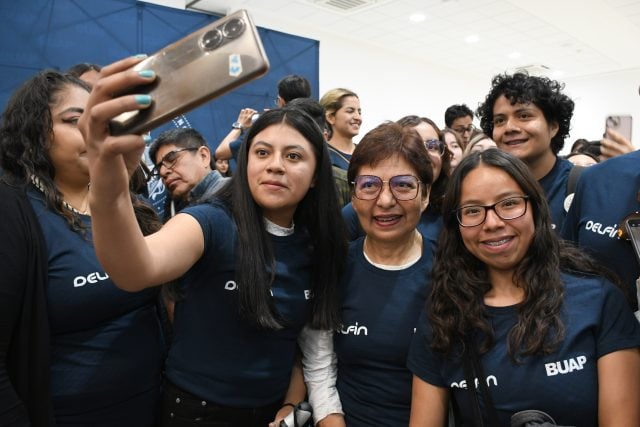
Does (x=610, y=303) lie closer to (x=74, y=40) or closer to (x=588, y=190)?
(x=588, y=190)

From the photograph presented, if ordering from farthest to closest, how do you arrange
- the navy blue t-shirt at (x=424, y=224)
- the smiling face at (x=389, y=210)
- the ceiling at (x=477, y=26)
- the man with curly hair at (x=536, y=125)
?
1. the ceiling at (x=477, y=26)
2. the man with curly hair at (x=536, y=125)
3. the navy blue t-shirt at (x=424, y=224)
4. the smiling face at (x=389, y=210)

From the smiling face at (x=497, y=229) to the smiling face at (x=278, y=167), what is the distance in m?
0.51

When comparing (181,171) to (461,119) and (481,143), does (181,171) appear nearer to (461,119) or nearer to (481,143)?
(481,143)

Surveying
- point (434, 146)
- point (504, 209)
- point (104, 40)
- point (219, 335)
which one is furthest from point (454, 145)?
point (104, 40)

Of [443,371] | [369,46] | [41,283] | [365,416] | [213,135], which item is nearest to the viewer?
[41,283]

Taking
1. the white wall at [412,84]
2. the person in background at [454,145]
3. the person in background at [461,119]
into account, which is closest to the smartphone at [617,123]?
the person in background at [454,145]

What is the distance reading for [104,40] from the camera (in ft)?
17.0

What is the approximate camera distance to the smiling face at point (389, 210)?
5.12ft

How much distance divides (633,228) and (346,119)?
2.32m

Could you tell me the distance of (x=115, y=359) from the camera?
1.40m

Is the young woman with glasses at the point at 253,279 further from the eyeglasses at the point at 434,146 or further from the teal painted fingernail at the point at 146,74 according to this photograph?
the eyeglasses at the point at 434,146

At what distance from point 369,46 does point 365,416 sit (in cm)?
797

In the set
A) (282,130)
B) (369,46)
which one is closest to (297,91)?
(282,130)

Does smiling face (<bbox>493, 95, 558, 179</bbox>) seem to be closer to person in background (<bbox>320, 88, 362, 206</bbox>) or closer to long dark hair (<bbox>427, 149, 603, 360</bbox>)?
long dark hair (<bbox>427, 149, 603, 360</bbox>)
